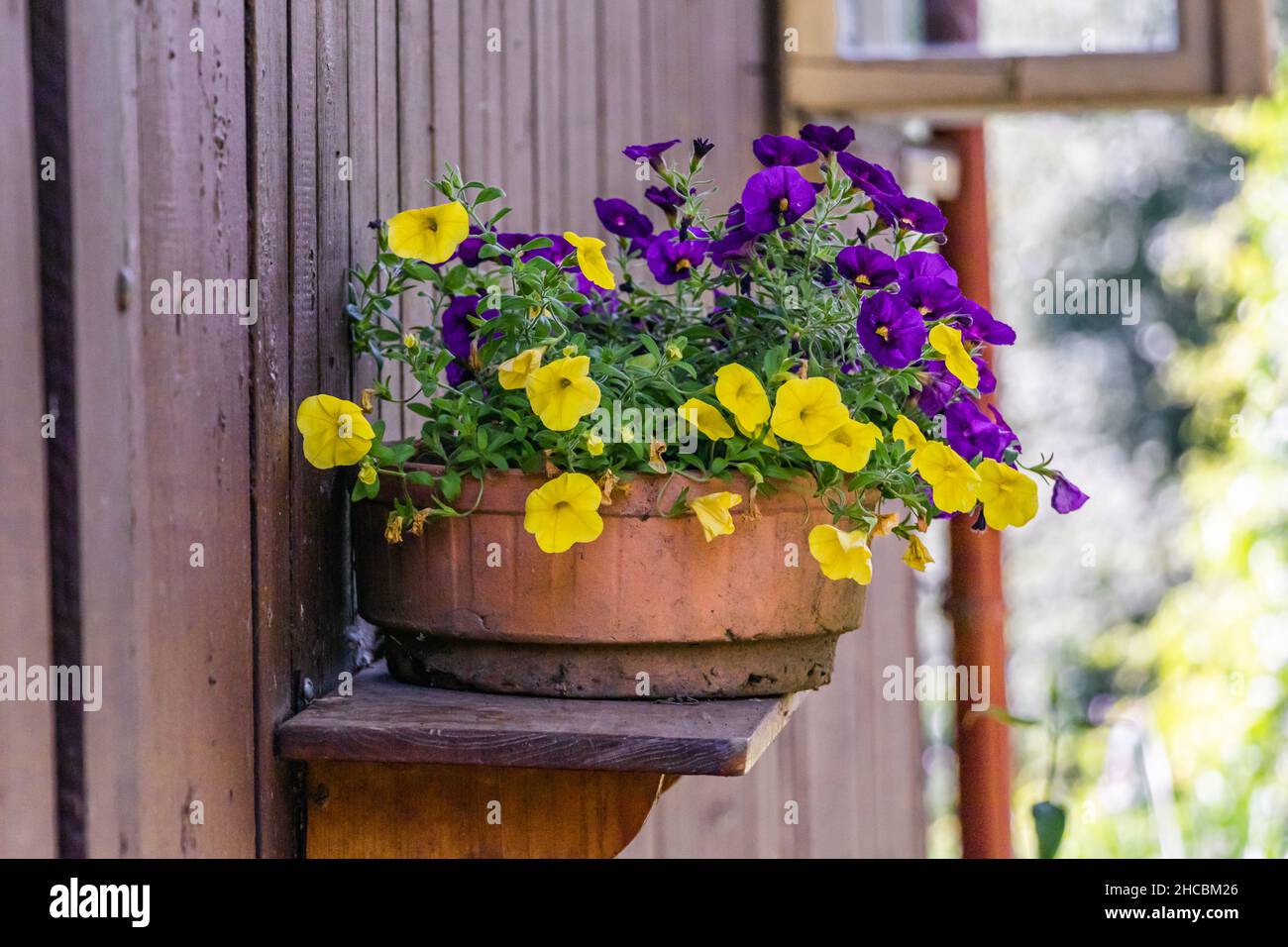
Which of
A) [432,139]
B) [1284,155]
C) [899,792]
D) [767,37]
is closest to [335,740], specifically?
[432,139]

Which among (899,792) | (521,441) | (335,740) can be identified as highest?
(521,441)

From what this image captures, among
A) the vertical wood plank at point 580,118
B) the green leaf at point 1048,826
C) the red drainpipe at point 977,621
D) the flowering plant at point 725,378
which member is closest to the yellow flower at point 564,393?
the flowering plant at point 725,378

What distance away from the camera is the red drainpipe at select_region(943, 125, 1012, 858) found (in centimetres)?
325

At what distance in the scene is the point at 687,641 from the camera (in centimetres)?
111

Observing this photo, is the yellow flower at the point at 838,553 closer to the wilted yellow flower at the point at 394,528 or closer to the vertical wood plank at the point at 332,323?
the wilted yellow flower at the point at 394,528

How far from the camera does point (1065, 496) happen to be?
122 centimetres

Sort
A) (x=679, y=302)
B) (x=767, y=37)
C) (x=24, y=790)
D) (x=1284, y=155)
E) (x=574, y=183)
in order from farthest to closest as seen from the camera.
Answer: (x=1284, y=155) → (x=767, y=37) → (x=574, y=183) → (x=679, y=302) → (x=24, y=790)

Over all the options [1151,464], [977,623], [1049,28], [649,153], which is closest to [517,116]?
[649,153]

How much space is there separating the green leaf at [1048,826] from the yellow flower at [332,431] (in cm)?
128

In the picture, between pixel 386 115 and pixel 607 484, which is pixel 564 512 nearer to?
Answer: pixel 607 484

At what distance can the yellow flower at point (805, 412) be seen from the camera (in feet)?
3.41

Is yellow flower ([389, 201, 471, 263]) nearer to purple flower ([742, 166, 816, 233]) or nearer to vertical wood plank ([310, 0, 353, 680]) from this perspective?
vertical wood plank ([310, 0, 353, 680])

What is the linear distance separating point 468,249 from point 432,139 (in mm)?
321
